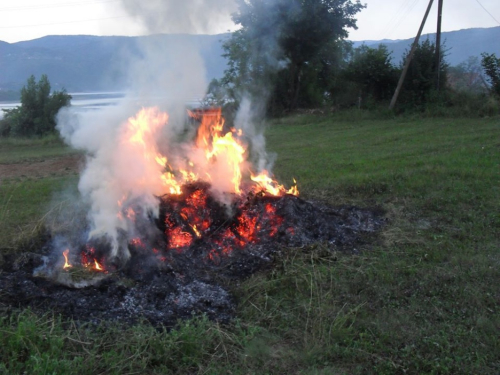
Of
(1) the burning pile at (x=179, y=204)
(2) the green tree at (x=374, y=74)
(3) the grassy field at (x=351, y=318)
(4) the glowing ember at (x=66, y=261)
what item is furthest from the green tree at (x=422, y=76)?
(4) the glowing ember at (x=66, y=261)

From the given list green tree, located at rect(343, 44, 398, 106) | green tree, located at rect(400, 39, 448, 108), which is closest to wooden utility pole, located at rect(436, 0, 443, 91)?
green tree, located at rect(400, 39, 448, 108)

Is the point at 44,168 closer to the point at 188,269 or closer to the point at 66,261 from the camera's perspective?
the point at 66,261

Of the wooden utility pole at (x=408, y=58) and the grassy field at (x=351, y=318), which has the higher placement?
the wooden utility pole at (x=408, y=58)

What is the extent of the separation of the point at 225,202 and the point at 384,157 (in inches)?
222

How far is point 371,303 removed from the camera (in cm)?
416

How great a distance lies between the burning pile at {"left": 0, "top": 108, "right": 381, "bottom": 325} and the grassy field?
350mm

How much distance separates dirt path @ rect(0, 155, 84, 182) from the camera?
11.1 m

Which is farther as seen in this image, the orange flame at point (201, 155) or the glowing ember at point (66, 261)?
the orange flame at point (201, 155)

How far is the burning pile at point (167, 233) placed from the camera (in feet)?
14.1

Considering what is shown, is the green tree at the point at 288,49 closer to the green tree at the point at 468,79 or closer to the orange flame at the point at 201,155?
the orange flame at the point at 201,155

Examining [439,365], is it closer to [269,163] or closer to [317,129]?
[269,163]

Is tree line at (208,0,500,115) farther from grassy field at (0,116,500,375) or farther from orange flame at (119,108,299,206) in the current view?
grassy field at (0,116,500,375)

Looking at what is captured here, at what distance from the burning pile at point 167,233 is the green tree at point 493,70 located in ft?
47.2

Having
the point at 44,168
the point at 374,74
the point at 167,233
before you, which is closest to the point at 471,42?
the point at 374,74
